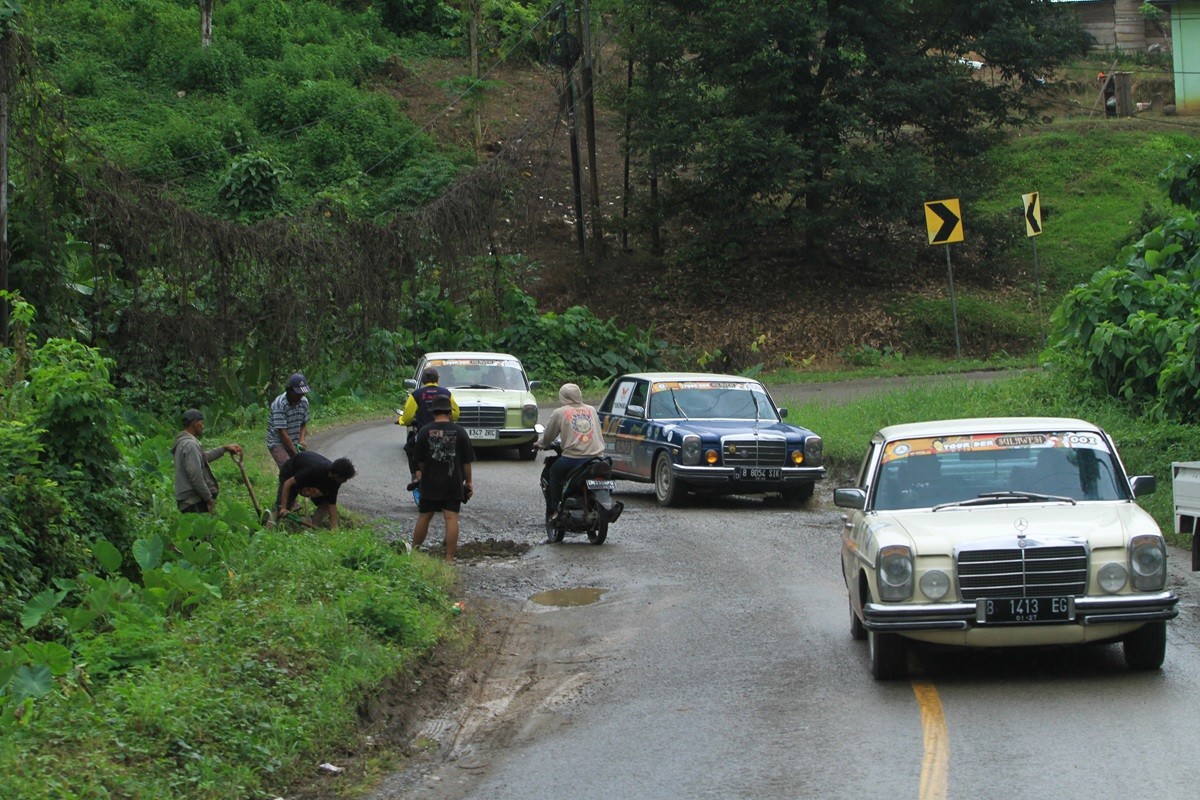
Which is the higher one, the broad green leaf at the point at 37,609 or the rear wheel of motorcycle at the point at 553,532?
the broad green leaf at the point at 37,609

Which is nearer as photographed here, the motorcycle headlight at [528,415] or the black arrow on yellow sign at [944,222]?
the motorcycle headlight at [528,415]

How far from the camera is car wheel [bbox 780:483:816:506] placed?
1797 cm

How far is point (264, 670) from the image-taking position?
8.16 m

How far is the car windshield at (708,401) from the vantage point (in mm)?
19000

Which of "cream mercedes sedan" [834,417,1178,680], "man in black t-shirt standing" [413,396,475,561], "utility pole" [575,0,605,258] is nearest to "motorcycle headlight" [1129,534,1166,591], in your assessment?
"cream mercedes sedan" [834,417,1178,680]

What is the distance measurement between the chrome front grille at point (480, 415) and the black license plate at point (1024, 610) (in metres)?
15.4

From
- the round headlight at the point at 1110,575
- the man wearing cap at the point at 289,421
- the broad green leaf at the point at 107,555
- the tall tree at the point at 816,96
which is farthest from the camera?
the tall tree at the point at 816,96

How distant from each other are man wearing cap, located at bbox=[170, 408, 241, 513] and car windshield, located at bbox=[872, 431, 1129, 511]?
6489 mm

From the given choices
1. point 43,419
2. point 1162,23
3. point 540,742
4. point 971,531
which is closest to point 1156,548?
point 971,531

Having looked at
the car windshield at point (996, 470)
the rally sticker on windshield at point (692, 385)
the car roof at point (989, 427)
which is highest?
the car roof at point (989, 427)

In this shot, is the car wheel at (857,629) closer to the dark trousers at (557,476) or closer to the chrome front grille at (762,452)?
the dark trousers at (557,476)

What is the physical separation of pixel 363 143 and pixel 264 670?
45.8 meters

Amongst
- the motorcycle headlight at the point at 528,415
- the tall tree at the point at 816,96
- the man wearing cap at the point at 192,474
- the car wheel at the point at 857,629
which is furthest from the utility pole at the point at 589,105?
the car wheel at the point at 857,629

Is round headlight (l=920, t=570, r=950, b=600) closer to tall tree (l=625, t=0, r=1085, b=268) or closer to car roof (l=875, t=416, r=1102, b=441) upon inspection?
car roof (l=875, t=416, r=1102, b=441)
